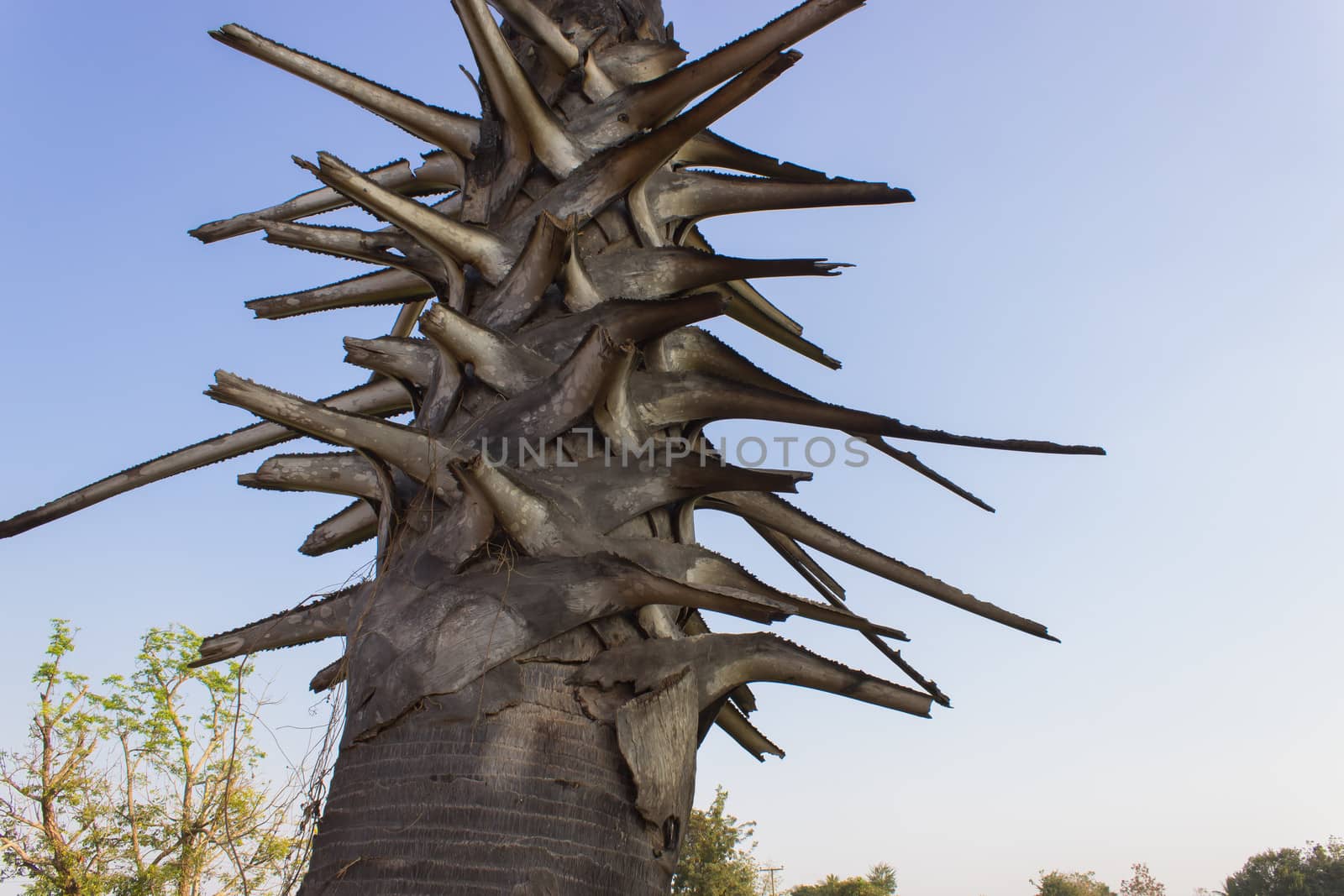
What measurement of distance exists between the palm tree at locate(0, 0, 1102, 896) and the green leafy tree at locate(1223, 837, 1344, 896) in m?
25.1

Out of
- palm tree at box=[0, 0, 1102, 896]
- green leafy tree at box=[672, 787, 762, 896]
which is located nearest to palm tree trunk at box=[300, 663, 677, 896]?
palm tree at box=[0, 0, 1102, 896]

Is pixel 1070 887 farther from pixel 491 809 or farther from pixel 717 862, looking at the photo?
pixel 491 809

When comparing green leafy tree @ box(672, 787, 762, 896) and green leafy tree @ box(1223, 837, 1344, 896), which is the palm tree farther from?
green leafy tree @ box(1223, 837, 1344, 896)

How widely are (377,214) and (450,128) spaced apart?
80 centimetres

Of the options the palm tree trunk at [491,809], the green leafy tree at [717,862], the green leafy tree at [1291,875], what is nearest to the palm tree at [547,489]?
the palm tree trunk at [491,809]

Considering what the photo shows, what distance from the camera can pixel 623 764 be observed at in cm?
147

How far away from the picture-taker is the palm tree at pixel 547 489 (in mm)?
1392

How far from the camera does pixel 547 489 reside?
5.25ft

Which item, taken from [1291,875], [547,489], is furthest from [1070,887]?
[547,489]

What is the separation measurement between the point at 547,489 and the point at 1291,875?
26824mm

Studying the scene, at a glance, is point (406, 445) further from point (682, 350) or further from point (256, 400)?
point (682, 350)

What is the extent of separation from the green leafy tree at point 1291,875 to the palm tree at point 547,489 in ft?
82.4

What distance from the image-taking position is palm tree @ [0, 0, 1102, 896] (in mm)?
1392

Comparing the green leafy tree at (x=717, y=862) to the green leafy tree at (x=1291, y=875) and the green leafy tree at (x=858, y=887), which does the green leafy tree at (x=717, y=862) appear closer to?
the green leafy tree at (x=858, y=887)
